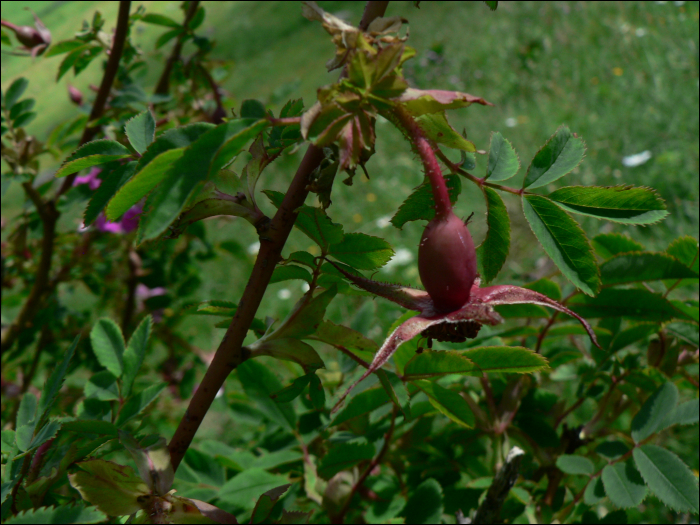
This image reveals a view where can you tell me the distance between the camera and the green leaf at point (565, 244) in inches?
23.3

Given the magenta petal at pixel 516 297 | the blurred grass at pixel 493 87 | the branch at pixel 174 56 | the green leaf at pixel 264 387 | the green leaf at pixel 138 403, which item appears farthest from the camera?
the blurred grass at pixel 493 87

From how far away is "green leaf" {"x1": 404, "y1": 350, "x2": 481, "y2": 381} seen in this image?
1.93 ft

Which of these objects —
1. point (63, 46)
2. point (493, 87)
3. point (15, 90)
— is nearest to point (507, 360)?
point (63, 46)

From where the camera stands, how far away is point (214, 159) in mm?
430

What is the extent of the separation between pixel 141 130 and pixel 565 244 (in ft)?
1.50

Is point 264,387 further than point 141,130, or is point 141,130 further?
point 264,387

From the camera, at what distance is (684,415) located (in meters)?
0.89

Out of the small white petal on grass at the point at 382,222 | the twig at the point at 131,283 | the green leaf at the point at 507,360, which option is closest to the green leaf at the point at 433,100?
the green leaf at the point at 507,360

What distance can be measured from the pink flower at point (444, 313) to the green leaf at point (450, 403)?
5.6 inches

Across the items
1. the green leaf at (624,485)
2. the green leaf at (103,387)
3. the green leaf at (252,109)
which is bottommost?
the green leaf at (624,485)

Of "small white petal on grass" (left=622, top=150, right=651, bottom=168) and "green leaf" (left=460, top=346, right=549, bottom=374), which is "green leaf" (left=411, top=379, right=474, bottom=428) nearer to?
"green leaf" (left=460, top=346, right=549, bottom=374)

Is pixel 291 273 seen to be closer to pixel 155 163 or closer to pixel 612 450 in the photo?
pixel 155 163

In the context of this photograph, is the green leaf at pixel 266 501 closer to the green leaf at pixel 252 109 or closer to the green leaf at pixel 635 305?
the green leaf at pixel 252 109

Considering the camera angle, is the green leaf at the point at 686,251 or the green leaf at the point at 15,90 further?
the green leaf at the point at 15,90
